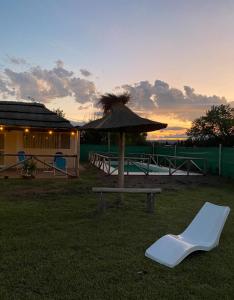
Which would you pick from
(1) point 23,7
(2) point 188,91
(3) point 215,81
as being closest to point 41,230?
(1) point 23,7

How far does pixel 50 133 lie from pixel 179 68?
755 centimetres

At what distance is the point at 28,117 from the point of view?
18688mm

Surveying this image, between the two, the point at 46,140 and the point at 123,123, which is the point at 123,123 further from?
the point at 46,140

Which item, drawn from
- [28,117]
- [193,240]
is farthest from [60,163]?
[193,240]

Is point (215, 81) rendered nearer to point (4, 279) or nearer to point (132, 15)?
point (132, 15)

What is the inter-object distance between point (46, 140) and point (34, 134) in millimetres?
720

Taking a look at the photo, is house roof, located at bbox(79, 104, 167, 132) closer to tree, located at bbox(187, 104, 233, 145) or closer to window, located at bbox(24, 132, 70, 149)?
window, located at bbox(24, 132, 70, 149)

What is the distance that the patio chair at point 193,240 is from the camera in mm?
4898

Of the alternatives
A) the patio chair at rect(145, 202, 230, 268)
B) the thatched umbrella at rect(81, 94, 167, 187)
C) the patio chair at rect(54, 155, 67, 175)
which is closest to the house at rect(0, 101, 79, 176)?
the patio chair at rect(54, 155, 67, 175)

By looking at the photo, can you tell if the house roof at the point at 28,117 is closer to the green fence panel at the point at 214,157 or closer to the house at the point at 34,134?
the house at the point at 34,134

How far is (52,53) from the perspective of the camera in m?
17.4

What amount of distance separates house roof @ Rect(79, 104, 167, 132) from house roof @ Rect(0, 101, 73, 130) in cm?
918

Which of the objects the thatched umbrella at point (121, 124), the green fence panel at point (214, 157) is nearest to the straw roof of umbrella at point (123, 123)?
the thatched umbrella at point (121, 124)

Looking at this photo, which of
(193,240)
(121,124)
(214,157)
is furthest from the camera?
(214,157)
